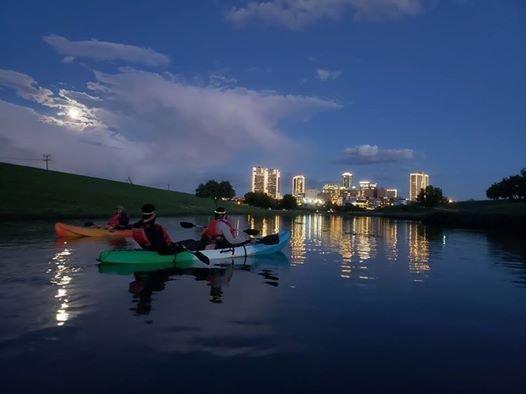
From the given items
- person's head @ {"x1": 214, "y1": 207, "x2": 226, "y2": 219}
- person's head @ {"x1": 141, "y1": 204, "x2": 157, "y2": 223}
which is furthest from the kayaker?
person's head @ {"x1": 141, "y1": 204, "x2": 157, "y2": 223}

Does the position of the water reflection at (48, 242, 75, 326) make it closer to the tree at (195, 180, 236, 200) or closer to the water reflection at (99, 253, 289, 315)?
the water reflection at (99, 253, 289, 315)

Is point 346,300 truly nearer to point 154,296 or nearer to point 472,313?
point 472,313

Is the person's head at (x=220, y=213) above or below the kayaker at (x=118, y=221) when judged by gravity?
above

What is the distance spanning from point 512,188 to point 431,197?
6165 centimetres

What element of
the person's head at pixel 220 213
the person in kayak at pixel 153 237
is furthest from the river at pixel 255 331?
the person's head at pixel 220 213

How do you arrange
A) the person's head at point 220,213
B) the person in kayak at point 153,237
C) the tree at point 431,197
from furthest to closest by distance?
the tree at point 431,197, the person's head at point 220,213, the person in kayak at point 153,237

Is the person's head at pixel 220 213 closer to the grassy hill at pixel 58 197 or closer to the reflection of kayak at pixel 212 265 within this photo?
the reflection of kayak at pixel 212 265

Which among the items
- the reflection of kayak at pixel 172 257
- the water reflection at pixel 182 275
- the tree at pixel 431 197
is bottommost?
the water reflection at pixel 182 275

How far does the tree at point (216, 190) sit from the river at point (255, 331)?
174 metres

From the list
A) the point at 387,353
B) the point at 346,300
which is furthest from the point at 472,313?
the point at 387,353

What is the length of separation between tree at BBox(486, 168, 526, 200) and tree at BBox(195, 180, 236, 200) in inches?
4168

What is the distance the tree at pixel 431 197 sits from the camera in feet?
577

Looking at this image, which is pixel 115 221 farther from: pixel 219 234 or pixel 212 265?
pixel 212 265

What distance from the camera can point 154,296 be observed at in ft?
43.6
